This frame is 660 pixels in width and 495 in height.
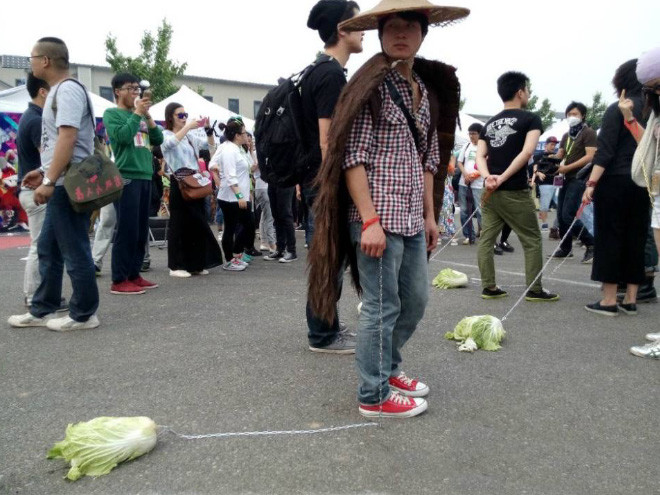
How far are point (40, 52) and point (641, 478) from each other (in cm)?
452

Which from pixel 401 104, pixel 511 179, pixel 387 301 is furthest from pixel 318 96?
pixel 511 179

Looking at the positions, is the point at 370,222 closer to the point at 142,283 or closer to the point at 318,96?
the point at 318,96

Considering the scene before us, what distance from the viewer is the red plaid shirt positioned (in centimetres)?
260

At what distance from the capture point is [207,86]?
54375 millimetres

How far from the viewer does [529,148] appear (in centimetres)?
535

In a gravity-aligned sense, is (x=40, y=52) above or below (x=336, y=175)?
above

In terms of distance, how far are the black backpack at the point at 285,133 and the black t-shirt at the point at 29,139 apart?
226cm

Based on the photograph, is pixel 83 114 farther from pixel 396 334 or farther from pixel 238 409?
pixel 396 334

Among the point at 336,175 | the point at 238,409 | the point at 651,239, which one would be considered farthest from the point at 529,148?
the point at 238,409

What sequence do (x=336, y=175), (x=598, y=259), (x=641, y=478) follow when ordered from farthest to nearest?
(x=598, y=259) → (x=336, y=175) → (x=641, y=478)

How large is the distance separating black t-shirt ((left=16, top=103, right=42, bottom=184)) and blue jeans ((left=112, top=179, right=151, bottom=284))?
85cm

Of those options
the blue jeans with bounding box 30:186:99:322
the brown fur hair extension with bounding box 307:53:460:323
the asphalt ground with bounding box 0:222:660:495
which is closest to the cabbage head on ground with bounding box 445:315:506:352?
the asphalt ground with bounding box 0:222:660:495

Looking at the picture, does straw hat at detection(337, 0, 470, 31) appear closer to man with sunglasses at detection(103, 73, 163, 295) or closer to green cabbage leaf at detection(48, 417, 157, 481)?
green cabbage leaf at detection(48, 417, 157, 481)

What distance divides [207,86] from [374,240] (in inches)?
2176
